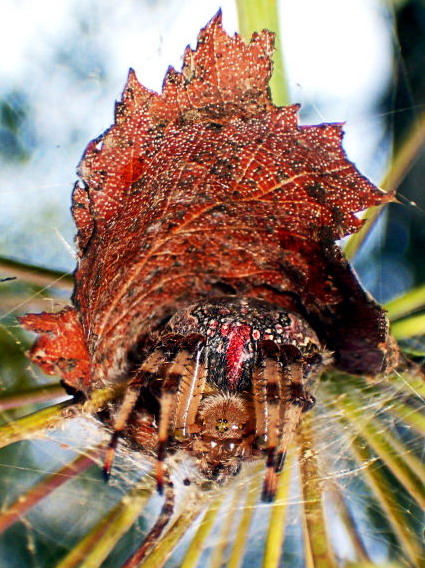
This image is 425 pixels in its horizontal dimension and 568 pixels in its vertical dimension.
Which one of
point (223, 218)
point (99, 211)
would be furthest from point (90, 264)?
point (223, 218)

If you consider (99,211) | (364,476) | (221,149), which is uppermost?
(221,149)

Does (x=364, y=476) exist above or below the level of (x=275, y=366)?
below

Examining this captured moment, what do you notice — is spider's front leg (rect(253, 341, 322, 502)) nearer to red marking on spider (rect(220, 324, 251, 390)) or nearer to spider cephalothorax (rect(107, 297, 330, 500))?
spider cephalothorax (rect(107, 297, 330, 500))

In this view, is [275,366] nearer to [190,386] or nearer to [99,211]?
[190,386]

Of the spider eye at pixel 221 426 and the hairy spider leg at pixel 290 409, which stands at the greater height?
the hairy spider leg at pixel 290 409

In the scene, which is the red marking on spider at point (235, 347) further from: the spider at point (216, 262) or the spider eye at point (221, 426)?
the spider eye at point (221, 426)

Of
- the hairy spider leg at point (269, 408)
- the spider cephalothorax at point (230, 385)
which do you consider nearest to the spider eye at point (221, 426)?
the spider cephalothorax at point (230, 385)
